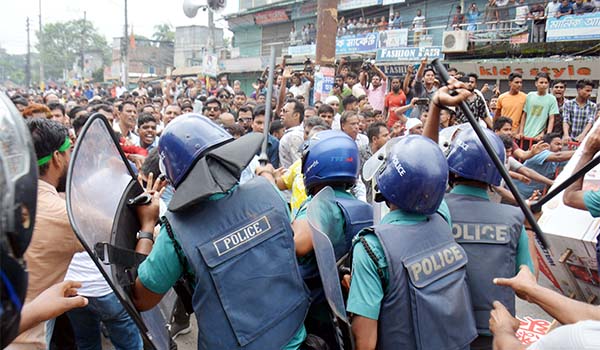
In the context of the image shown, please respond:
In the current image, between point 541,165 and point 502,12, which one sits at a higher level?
point 502,12

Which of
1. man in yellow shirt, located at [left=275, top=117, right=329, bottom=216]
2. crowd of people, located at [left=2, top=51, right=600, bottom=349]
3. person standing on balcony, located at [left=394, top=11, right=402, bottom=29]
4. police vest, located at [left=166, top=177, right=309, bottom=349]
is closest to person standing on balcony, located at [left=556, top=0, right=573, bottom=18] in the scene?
person standing on balcony, located at [left=394, top=11, right=402, bottom=29]

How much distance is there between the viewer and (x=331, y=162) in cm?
229

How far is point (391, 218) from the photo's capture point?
186 centimetres

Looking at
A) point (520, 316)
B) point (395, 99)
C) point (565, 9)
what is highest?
point (565, 9)

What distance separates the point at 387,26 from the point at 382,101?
14.2m

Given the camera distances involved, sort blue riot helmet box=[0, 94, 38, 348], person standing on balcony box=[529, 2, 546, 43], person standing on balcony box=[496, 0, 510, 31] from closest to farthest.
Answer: blue riot helmet box=[0, 94, 38, 348], person standing on balcony box=[529, 2, 546, 43], person standing on balcony box=[496, 0, 510, 31]

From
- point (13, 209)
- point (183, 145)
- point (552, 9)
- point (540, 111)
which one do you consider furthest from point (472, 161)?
point (552, 9)

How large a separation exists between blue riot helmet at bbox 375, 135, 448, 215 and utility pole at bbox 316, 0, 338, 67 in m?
6.26

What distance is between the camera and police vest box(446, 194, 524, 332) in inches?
79.8

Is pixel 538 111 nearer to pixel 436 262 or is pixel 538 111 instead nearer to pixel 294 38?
pixel 436 262

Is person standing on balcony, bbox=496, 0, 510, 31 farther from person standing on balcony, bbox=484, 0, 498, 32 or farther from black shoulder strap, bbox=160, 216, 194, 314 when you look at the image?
black shoulder strap, bbox=160, 216, 194, 314

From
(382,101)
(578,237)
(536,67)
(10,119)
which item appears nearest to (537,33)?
(536,67)

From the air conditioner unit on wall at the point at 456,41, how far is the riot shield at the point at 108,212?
16195 millimetres

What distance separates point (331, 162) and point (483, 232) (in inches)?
29.5
